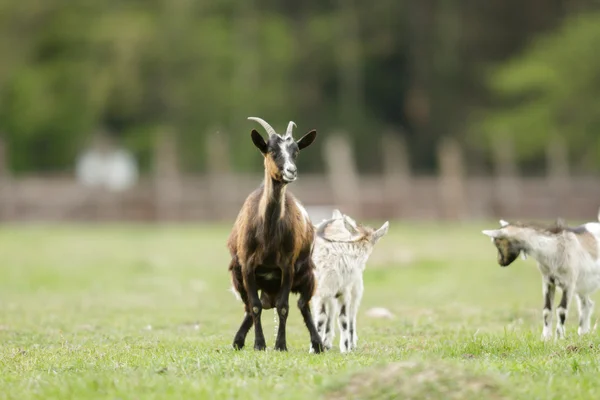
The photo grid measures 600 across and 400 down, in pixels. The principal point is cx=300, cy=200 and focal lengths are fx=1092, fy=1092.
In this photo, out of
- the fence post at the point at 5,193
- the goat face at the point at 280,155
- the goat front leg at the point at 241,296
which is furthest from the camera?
the fence post at the point at 5,193

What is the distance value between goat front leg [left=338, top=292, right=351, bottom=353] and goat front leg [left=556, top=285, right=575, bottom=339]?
2.18m

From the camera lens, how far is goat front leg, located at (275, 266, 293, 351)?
10086 millimetres

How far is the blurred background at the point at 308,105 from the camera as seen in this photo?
38812mm

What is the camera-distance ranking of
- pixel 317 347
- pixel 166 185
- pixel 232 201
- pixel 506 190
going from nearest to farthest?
pixel 317 347
pixel 166 185
pixel 232 201
pixel 506 190

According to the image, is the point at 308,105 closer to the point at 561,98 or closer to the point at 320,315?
the point at 561,98

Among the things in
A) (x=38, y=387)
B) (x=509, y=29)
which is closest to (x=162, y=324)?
(x=38, y=387)

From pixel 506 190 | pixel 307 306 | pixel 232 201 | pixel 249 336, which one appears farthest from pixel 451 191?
Answer: pixel 307 306

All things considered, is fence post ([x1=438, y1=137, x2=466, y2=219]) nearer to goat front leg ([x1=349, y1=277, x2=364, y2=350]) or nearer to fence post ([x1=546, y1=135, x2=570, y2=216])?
fence post ([x1=546, y1=135, x2=570, y2=216])

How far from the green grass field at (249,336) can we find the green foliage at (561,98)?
20.8 meters

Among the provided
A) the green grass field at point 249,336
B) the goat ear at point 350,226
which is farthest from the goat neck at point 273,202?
the goat ear at point 350,226

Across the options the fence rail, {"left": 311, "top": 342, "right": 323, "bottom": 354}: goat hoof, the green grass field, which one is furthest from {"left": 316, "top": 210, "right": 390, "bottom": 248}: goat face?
the fence rail

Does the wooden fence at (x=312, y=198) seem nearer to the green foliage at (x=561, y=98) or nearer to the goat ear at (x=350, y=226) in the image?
the green foliage at (x=561, y=98)

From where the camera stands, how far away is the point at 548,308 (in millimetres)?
11383

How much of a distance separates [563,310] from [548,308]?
0.16m
